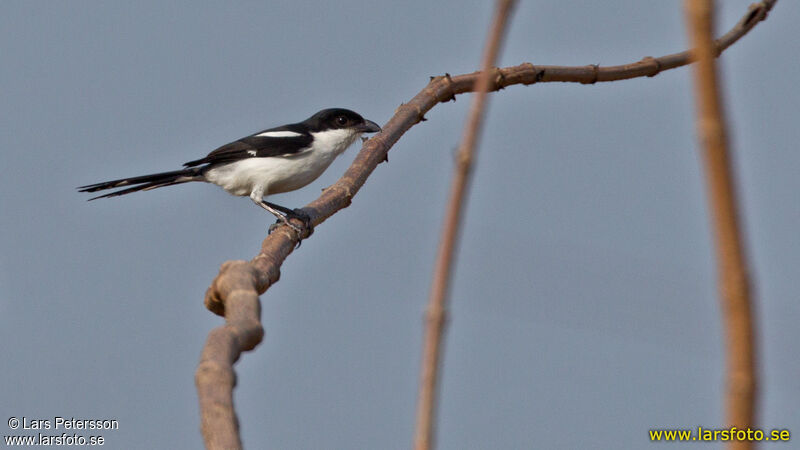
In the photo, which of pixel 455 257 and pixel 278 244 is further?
pixel 278 244

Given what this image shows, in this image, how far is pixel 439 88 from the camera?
6512mm

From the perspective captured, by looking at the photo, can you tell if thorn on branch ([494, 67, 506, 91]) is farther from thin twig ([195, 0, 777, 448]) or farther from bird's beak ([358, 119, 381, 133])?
bird's beak ([358, 119, 381, 133])

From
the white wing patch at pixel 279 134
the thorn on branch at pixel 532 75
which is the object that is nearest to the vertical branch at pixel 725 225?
the thorn on branch at pixel 532 75

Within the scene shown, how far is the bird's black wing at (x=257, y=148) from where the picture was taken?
7652mm

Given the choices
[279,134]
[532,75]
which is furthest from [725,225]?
[279,134]

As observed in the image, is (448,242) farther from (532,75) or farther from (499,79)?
(532,75)

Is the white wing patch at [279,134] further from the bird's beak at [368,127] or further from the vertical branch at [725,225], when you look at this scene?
the vertical branch at [725,225]

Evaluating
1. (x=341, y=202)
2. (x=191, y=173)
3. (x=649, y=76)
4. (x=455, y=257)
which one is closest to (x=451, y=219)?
(x=455, y=257)

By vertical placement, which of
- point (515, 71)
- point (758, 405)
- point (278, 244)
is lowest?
point (758, 405)

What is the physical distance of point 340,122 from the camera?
805cm

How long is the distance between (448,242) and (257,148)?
7017 mm

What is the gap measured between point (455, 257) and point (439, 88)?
5.72 m

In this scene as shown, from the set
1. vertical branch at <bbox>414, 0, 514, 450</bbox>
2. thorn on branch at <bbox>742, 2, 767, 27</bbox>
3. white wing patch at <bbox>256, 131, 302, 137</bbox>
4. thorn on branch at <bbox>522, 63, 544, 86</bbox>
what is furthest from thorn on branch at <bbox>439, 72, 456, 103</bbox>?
vertical branch at <bbox>414, 0, 514, 450</bbox>

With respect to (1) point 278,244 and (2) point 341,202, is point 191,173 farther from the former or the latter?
(1) point 278,244
